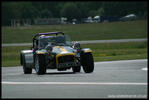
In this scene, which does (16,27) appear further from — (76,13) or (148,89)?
(148,89)

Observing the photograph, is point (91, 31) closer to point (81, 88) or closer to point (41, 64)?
point (41, 64)

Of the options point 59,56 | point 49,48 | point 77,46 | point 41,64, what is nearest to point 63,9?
point 77,46

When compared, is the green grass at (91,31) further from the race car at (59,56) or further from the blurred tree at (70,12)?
the race car at (59,56)

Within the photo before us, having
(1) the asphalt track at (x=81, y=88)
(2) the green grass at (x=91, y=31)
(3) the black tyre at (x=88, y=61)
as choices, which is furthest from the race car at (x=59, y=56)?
(2) the green grass at (x=91, y=31)

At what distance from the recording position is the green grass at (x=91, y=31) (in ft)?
133

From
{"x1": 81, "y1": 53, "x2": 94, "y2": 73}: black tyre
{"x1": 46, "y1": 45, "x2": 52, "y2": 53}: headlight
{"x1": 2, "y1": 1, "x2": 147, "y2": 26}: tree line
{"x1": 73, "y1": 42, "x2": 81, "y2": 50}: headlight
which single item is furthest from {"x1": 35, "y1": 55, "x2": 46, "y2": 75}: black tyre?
{"x1": 2, "y1": 1, "x2": 147, "y2": 26}: tree line

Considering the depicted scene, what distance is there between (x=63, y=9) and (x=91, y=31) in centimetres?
2237

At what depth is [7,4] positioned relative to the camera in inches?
1175

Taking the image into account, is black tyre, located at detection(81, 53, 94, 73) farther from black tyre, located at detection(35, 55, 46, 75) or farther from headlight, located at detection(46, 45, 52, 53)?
black tyre, located at detection(35, 55, 46, 75)

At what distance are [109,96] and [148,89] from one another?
1417 millimetres

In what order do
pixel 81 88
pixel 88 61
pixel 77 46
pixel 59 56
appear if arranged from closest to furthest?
pixel 81 88 < pixel 59 56 < pixel 88 61 < pixel 77 46

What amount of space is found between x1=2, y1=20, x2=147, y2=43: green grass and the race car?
16.2 metres

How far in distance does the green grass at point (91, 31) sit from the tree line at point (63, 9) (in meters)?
1.78

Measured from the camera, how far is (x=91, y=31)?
2136 inches
